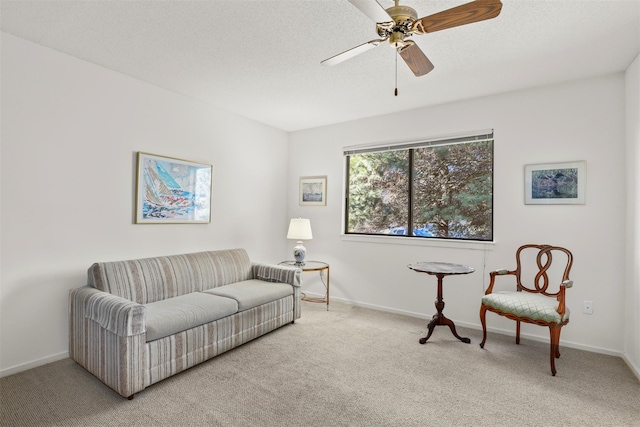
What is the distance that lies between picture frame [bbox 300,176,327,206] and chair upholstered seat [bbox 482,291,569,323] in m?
2.53

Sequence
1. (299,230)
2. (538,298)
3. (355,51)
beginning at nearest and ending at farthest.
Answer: (355,51)
(538,298)
(299,230)

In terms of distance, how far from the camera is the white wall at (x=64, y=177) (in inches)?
96.2

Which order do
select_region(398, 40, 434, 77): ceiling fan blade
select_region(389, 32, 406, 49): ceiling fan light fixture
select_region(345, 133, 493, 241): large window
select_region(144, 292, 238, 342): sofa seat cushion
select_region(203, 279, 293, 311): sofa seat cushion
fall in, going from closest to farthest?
select_region(389, 32, 406, 49): ceiling fan light fixture, select_region(398, 40, 434, 77): ceiling fan blade, select_region(144, 292, 238, 342): sofa seat cushion, select_region(203, 279, 293, 311): sofa seat cushion, select_region(345, 133, 493, 241): large window

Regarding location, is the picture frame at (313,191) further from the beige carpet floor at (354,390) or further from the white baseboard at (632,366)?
the white baseboard at (632,366)

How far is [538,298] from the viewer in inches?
110

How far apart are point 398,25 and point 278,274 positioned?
2698mm

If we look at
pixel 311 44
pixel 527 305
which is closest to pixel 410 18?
pixel 311 44

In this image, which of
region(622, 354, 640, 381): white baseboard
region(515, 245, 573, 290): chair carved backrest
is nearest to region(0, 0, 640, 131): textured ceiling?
region(515, 245, 573, 290): chair carved backrest

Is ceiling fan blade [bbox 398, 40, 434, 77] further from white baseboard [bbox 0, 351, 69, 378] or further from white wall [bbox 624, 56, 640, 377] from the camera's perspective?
white baseboard [bbox 0, 351, 69, 378]

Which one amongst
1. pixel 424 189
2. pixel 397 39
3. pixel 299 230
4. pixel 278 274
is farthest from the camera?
pixel 299 230

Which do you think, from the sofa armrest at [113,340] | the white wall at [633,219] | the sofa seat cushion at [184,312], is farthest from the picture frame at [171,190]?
the white wall at [633,219]

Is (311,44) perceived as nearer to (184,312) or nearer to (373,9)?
(373,9)

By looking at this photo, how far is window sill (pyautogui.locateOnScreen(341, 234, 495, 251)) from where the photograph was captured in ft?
11.6

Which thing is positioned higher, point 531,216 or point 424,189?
point 424,189
